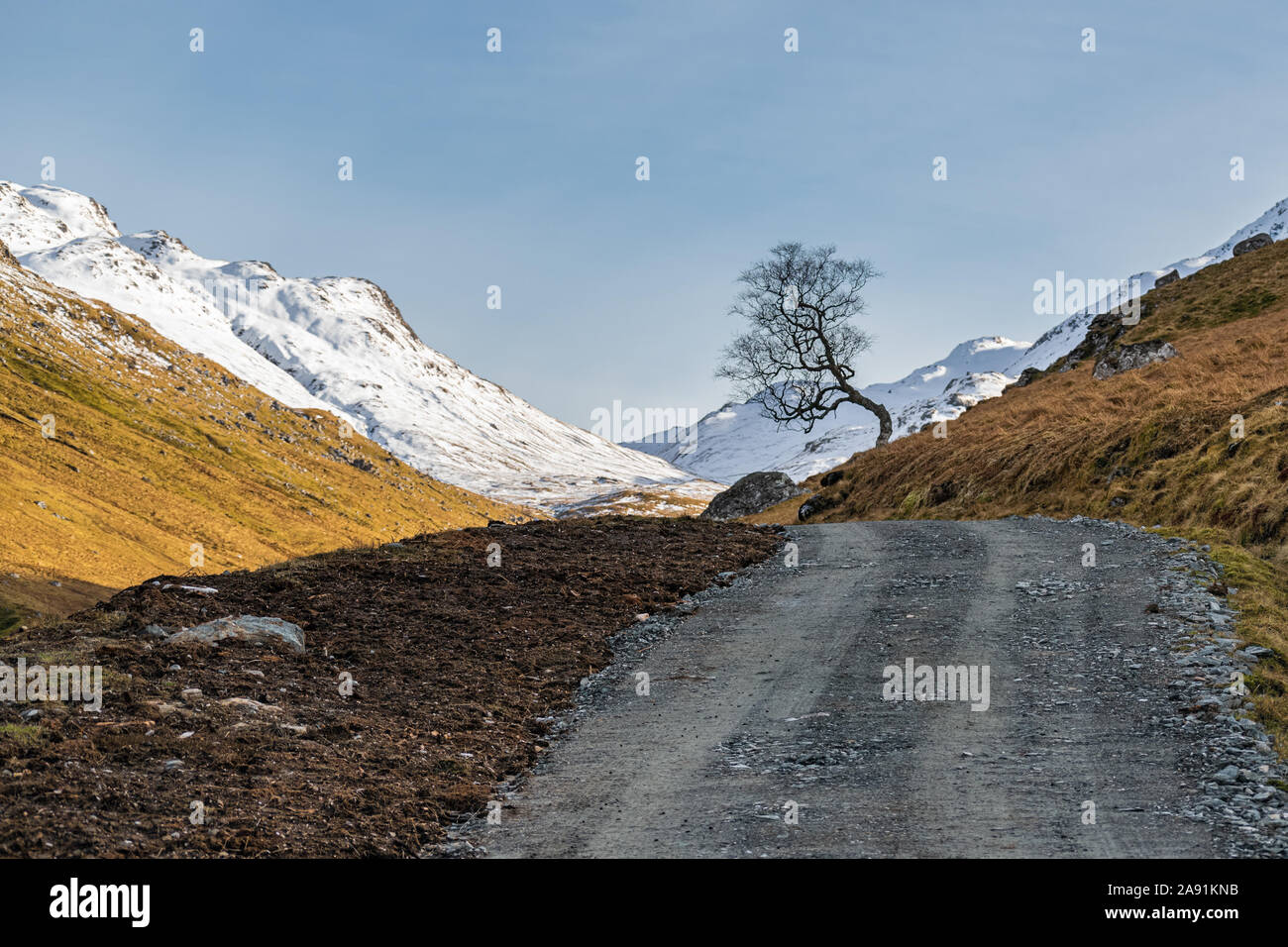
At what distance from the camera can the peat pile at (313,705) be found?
28.5 ft

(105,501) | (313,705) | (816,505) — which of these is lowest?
(313,705)

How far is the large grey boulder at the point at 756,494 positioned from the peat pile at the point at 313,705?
2527cm

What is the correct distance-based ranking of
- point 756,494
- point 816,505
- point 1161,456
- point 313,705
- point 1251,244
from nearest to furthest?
point 313,705 < point 1161,456 < point 816,505 < point 756,494 < point 1251,244

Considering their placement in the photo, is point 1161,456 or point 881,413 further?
Result: point 881,413

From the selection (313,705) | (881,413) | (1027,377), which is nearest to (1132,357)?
(1027,377)

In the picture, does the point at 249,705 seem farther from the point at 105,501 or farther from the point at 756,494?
the point at 105,501

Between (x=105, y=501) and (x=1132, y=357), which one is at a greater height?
(x=105, y=501)

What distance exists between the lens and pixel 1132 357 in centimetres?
4219

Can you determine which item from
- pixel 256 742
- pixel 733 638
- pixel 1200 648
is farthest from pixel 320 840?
pixel 1200 648

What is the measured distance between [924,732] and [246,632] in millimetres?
9847

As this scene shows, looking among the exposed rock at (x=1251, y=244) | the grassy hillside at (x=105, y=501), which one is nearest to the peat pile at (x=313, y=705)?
the grassy hillside at (x=105, y=501)

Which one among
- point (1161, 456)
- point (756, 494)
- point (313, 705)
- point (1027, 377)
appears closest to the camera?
point (313, 705)

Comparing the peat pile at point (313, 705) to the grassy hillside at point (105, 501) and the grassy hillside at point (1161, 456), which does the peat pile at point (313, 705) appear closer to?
the grassy hillside at point (1161, 456)

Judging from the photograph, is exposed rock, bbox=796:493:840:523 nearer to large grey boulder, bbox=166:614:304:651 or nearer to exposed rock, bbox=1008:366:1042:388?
exposed rock, bbox=1008:366:1042:388
